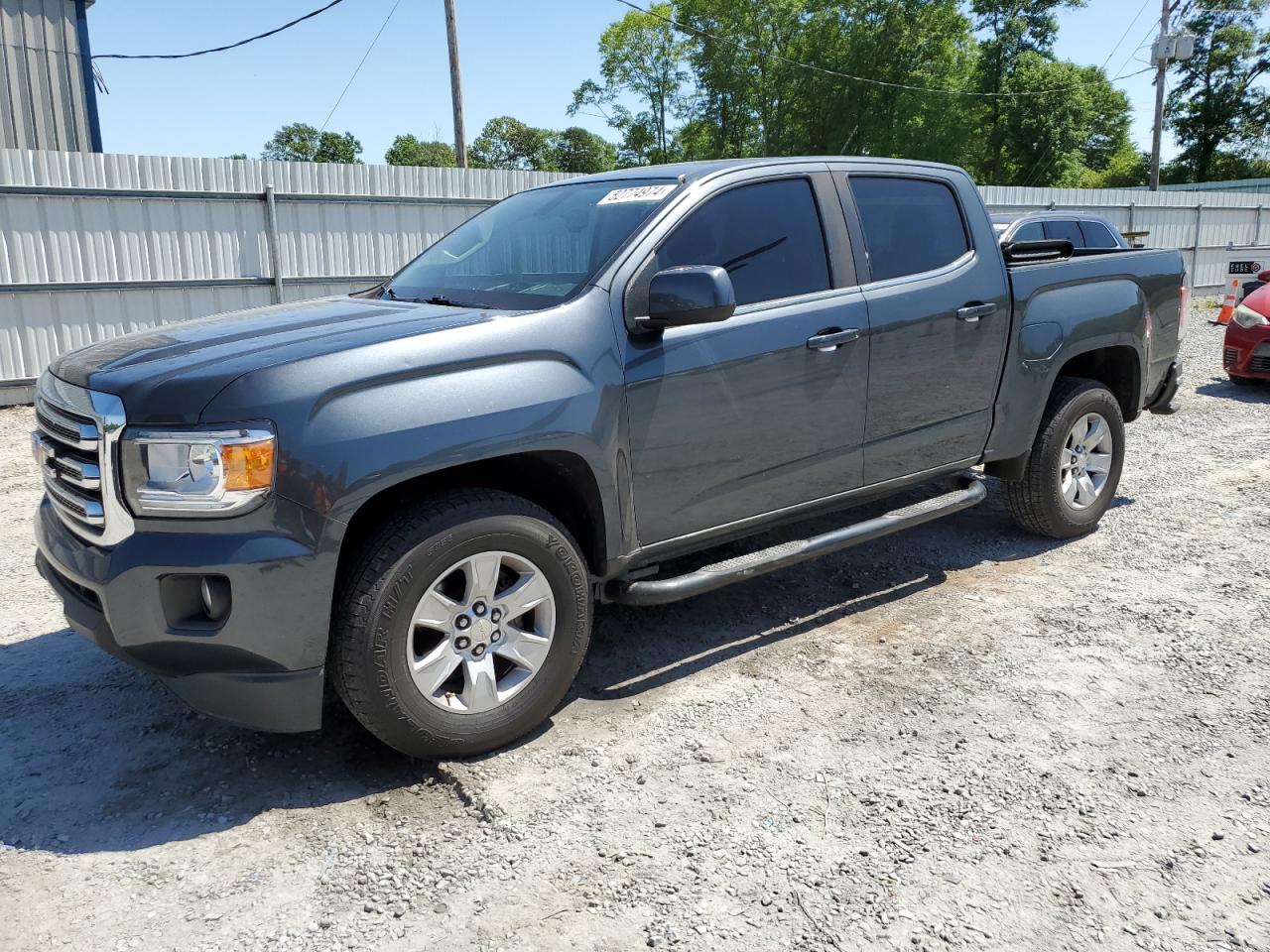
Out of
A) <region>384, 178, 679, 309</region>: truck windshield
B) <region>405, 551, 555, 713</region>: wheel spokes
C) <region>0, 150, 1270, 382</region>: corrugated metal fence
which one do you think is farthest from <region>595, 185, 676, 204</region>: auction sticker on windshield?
<region>0, 150, 1270, 382</region>: corrugated metal fence

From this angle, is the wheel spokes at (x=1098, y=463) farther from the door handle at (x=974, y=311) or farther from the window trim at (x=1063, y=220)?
the window trim at (x=1063, y=220)

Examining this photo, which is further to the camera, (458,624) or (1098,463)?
(1098,463)

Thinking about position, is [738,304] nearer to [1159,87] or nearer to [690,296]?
[690,296]

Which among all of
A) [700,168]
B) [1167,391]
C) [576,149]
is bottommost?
[1167,391]

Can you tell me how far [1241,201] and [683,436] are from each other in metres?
25.1

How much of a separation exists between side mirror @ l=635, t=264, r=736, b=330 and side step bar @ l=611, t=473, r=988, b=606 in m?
0.93

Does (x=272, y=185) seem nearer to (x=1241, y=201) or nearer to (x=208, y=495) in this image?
(x=208, y=495)

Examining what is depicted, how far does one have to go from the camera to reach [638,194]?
3850 mm

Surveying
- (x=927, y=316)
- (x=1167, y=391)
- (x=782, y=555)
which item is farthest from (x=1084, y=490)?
(x=782, y=555)

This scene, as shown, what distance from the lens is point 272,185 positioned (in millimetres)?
11039

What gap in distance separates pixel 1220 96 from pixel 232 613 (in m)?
60.5

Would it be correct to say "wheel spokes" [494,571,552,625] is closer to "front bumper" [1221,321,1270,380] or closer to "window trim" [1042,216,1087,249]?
"front bumper" [1221,321,1270,380]

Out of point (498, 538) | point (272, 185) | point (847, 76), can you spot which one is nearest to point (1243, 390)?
point (498, 538)

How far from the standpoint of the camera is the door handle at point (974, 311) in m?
4.46
